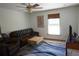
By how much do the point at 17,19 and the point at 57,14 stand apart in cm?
65

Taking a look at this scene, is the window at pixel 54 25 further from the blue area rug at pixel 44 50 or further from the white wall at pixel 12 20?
the white wall at pixel 12 20

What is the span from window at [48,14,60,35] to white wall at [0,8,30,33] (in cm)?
37

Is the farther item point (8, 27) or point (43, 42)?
point (43, 42)

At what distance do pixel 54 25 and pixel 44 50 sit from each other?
446 millimetres

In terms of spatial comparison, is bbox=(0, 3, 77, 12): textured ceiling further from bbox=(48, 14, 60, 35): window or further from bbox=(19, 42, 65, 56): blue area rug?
bbox=(19, 42, 65, 56): blue area rug

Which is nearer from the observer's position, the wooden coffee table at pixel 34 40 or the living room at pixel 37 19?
the living room at pixel 37 19

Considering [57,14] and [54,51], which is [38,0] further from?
[54,51]

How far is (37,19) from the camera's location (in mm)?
1477

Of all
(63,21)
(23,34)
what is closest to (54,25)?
(63,21)

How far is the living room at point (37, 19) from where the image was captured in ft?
4.27

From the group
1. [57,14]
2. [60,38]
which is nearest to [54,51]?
[60,38]

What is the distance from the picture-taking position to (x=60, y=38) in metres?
1.41

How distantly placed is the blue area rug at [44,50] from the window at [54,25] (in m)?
0.22

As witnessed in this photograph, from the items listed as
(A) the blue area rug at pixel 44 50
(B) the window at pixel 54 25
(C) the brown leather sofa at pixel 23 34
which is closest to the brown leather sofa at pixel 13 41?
(C) the brown leather sofa at pixel 23 34
